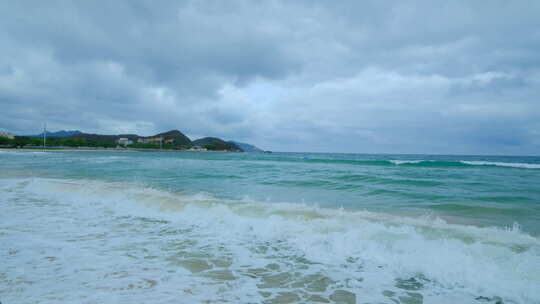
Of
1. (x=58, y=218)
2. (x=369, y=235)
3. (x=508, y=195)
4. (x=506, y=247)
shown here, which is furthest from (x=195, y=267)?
(x=508, y=195)

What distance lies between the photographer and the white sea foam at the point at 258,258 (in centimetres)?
318

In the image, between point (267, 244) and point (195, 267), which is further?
point (267, 244)

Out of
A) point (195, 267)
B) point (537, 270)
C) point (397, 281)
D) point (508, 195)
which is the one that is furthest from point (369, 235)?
point (508, 195)

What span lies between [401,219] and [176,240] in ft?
17.6

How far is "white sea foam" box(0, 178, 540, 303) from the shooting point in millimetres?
3176

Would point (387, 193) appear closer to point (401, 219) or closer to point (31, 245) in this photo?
point (401, 219)

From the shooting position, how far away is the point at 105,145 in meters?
126

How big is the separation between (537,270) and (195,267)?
16.3 ft

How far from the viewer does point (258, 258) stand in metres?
4.34

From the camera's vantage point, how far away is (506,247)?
4539 mm

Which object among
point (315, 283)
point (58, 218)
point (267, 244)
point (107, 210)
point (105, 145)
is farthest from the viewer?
point (105, 145)

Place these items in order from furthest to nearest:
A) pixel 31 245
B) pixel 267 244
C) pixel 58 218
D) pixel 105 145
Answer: pixel 105 145 < pixel 58 218 < pixel 267 244 < pixel 31 245

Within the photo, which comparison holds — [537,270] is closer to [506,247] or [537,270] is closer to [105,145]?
[506,247]

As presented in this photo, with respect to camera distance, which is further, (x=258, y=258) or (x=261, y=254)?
(x=261, y=254)
